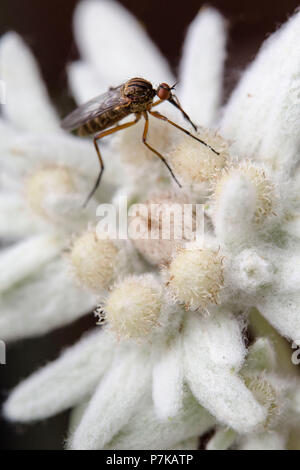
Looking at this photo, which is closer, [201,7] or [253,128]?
[253,128]

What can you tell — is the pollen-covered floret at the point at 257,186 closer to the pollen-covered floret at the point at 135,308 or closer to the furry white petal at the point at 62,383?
the pollen-covered floret at the point at 135,308

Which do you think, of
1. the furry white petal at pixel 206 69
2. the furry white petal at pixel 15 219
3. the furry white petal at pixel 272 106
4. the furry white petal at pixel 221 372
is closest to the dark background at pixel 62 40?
the furry white petal at pixel 206 69

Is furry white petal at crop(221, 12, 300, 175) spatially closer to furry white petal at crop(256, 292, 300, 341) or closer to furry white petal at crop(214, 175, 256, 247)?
furry white petal at crop(214, 175, 256, 247)

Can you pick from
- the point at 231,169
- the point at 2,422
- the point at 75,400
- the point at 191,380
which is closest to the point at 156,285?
the point at 191,380

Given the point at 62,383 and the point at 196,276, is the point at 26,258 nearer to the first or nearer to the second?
the point at 62,383

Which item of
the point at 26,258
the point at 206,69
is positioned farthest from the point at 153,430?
the point at 206,69

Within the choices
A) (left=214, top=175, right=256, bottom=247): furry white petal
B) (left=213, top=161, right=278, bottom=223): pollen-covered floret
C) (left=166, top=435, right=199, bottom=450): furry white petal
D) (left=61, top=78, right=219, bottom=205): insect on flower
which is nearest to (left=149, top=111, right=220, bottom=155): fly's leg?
(left=61, top=78, right=219, bottom=205): insect on flower

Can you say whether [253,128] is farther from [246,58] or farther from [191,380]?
[191,380]
